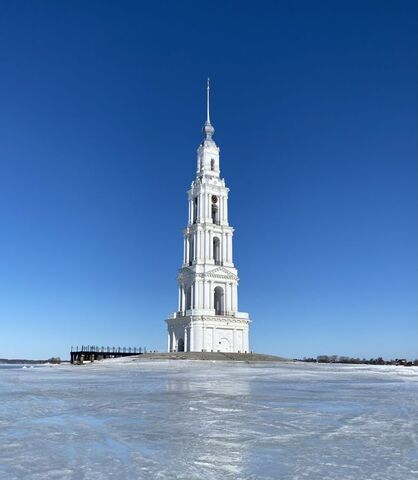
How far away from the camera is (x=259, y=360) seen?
6319cm

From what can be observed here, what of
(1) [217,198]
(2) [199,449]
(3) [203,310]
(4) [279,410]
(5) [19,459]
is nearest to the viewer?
(5) [19,459]

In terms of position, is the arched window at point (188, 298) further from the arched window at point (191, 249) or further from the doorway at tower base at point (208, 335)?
the arched window at point (191, 249)

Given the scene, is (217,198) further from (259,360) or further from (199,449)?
(199,449)

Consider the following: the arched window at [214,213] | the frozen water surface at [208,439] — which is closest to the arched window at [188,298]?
the arched window at [214,213]

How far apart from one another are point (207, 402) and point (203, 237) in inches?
2678

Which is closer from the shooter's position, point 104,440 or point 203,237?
point 104,440

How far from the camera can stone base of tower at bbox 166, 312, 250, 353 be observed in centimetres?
7494

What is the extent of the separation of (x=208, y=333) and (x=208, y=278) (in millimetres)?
8777

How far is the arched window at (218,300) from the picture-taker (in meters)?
82.2

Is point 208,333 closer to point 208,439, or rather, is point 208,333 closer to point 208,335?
point 208,335

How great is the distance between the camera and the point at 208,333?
75.8 meters

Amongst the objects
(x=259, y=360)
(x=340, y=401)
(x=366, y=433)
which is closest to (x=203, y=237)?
(x=259, y=360)

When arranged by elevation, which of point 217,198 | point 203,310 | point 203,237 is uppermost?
point 217,198

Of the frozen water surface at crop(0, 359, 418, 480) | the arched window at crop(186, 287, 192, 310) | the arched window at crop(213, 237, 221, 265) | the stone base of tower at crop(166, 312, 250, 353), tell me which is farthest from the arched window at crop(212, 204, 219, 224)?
the frozen water surface at crop(0, 359, 418, 480)
